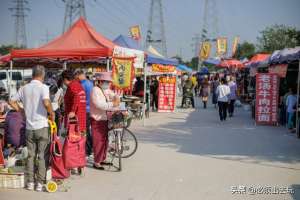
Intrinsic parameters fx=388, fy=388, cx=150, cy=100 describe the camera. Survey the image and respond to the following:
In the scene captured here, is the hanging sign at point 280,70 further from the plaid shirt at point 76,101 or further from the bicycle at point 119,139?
the plaid shirt at point 76,101

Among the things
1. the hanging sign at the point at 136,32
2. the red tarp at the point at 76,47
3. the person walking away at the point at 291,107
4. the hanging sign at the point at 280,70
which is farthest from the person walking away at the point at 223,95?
the hanging sign at the point at 136,32

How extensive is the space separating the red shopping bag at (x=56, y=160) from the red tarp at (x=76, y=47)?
209 inches

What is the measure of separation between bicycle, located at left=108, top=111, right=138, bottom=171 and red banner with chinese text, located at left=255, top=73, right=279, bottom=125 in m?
7.40

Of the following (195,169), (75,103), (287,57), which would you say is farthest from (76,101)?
(287,57)

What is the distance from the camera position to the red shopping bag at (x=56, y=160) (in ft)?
20.0

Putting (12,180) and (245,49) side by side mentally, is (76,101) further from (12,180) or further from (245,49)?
(245,49)

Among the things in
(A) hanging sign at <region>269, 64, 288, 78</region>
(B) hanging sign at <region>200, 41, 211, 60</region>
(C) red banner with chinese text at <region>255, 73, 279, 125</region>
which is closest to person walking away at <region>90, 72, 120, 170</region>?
(C) red banner with chinese text at <region>255, 73, 279, 125</region>

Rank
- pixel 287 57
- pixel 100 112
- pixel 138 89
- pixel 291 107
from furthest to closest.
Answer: pixel 138 89, pixel 287 57, pixel 291 107, pixel 100 112

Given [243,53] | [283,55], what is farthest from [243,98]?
[243,53]

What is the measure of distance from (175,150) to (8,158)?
394 centimetres

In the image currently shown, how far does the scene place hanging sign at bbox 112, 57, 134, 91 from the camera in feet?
38.8

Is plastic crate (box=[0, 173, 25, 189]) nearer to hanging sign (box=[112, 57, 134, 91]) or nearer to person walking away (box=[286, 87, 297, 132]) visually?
hanging sign (box=[112, 57, 134, 91])

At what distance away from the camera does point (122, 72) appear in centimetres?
1198

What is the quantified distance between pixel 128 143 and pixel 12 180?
272cm
